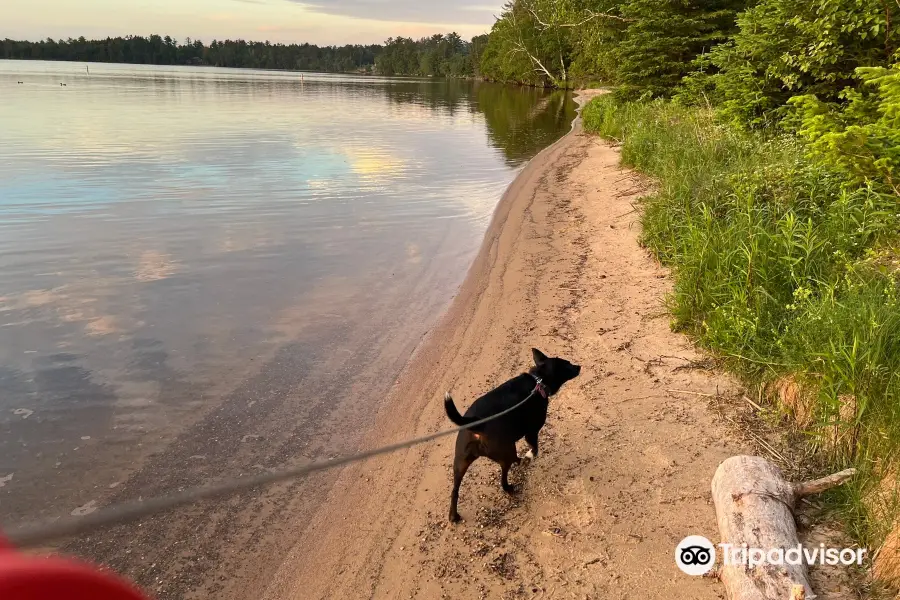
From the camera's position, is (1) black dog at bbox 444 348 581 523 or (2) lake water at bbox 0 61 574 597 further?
(2) lake water at bbox 0 61 574 597

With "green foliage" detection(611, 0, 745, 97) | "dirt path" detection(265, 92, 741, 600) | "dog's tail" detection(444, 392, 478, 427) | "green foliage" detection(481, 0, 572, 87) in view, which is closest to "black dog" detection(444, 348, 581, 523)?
"dog's tail" detection(444, 392, 478, 427)

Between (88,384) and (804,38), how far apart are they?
35.0ft

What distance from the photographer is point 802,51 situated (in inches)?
312

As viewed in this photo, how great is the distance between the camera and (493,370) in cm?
588

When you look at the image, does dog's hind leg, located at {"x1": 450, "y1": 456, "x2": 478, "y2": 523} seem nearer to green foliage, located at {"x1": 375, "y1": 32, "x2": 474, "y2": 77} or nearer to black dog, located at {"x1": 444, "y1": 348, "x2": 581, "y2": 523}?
black dog, located at {"x1": 444, "y1": 348, "x2": 581, "y2": 523}

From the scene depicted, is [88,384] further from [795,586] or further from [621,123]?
[621,123]

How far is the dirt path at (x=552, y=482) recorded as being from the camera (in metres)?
3.37

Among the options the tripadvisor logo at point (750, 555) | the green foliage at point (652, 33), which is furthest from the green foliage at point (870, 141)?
the green foliage at point (652, 33)

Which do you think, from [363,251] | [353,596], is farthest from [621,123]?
[353,596]

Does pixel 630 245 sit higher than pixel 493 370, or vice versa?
pixel 630 245

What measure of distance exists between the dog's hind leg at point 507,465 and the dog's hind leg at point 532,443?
233 millimetres

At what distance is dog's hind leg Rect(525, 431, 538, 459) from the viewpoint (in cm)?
407

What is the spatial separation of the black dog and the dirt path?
324mm

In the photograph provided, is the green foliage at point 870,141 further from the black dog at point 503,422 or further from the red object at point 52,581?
the red object at point 52,581
